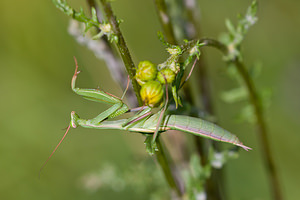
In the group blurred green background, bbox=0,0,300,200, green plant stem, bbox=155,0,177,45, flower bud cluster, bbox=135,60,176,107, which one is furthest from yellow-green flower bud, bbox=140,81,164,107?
blurred green background, bbox=0,0,300,200

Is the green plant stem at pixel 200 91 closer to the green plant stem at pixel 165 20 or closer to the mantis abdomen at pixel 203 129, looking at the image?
the green plant stem at pixel 165 20

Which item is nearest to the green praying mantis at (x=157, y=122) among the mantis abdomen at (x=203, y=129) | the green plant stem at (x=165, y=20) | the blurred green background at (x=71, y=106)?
the mantis abdomen at (x=203, y=129)

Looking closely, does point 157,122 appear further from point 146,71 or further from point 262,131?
Result: point 262,131

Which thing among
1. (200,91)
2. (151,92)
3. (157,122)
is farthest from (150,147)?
(200,91)

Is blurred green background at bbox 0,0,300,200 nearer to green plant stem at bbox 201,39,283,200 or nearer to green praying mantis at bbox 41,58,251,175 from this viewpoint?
green plant stem at bbox 201,39,283,200

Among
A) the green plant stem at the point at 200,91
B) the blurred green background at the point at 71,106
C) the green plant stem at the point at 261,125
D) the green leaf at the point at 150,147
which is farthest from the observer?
the blurred green background at the point at 71,106

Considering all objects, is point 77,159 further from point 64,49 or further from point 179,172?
point 179,172

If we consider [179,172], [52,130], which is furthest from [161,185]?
[52,130]
